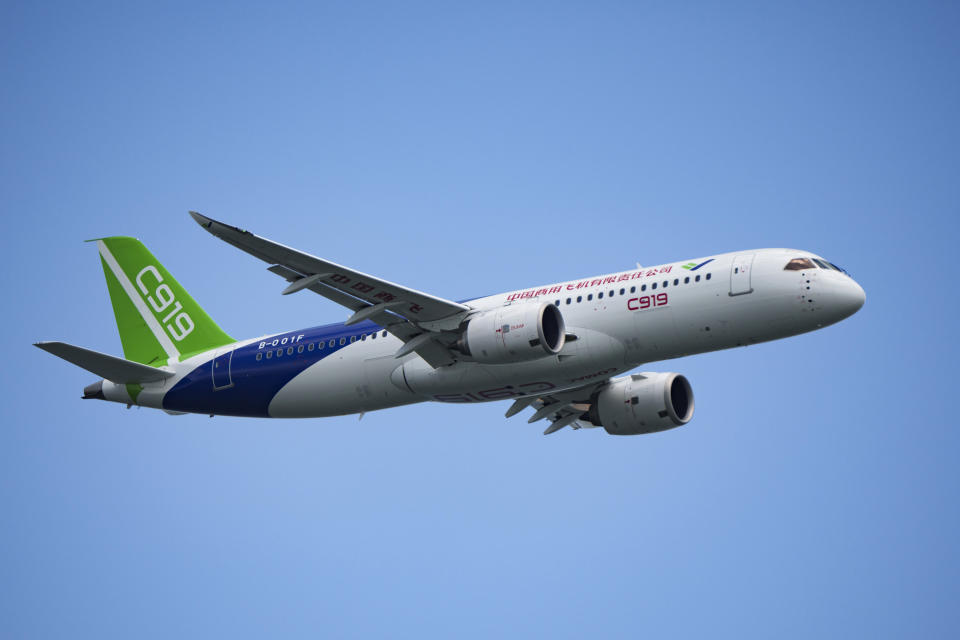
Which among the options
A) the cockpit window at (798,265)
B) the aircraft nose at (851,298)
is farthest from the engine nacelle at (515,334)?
the aircraft nose at (851,298)

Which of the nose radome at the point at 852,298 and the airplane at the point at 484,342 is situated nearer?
the nose radome at the point at 852,298

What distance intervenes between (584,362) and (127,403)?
1877cm

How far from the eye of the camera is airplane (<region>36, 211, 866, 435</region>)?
1367 inches

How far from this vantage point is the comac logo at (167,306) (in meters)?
44.8

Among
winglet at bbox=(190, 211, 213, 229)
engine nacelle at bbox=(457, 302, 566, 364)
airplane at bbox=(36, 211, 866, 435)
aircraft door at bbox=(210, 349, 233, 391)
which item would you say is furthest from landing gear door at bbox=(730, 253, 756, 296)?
aircraft door at bbox=(210, 349, 233, 391)

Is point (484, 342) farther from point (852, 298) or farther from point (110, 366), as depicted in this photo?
point (110, 366)

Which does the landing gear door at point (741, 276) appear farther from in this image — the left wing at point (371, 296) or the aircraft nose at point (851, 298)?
the left wing at point (371, 296)

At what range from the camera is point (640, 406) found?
4253 cm

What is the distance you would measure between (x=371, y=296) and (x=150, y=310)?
1364cm

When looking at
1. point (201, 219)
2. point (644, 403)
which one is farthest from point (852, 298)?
point (201, 219)

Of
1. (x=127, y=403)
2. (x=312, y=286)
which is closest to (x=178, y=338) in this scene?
(x=127, y=403)

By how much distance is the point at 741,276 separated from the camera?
3500 centimetres

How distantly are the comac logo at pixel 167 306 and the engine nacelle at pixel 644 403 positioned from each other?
16710 mm

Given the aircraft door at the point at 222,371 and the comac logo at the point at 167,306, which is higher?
the comac logo at the point at 167,306
